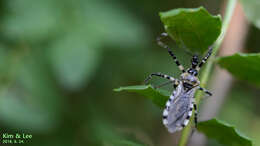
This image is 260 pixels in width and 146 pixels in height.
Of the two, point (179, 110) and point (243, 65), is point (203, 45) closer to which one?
point (243, 65)

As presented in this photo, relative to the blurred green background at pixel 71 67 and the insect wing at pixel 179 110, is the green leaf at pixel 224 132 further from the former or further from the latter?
the blurred green background at pixel 71 67

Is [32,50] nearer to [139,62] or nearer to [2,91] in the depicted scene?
[2,91]

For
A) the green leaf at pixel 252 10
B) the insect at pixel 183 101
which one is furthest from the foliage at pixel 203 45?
the green leaf at pixel 252 10

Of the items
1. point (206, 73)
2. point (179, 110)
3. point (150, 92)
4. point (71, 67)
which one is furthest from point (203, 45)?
point (71, 67)

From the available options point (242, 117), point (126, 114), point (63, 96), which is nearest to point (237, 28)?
point (242, 117)

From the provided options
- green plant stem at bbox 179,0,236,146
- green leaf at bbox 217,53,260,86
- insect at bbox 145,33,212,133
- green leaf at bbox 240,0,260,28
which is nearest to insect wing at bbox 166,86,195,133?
insect at bbox 145,33,212,133

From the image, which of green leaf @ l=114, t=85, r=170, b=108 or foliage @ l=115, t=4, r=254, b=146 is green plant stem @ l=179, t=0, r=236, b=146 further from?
green leaf @ l=114, t=85, r=170, b=108
